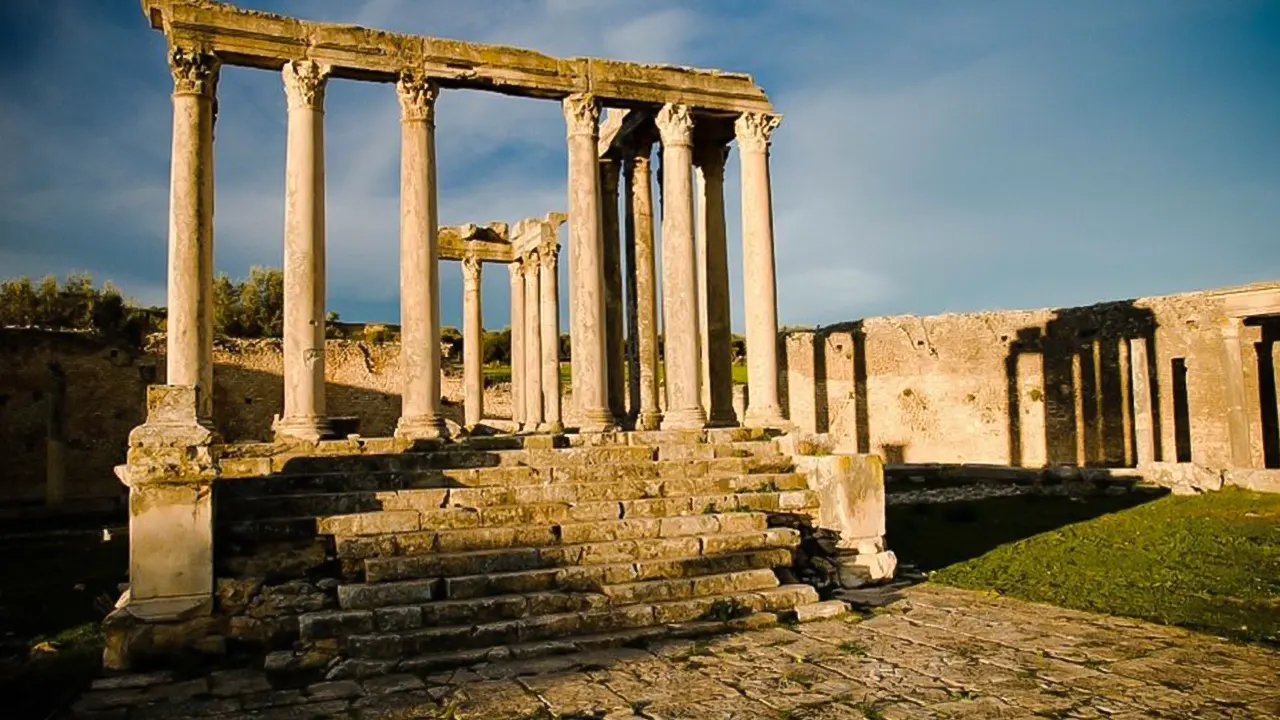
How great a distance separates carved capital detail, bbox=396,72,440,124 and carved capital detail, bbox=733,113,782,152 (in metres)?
5.19

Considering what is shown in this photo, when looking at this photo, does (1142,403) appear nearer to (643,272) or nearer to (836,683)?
(643,272)

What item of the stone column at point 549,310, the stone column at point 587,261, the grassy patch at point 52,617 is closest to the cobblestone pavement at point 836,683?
the grassy patch at point 52,617

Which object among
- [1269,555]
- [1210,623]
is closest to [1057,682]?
[1210,623]

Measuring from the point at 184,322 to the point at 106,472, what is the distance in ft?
48.4

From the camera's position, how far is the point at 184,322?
1146cm

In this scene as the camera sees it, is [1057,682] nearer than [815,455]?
Yes

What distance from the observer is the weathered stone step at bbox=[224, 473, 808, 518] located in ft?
30.5

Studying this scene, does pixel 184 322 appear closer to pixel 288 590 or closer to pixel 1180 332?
pixel 288 590

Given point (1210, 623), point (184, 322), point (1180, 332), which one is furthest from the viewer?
point (1180, 332)

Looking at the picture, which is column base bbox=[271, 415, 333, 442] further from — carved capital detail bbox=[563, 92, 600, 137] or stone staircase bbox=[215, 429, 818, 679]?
carved capital detail bbox=[563, 92, 600, 137]

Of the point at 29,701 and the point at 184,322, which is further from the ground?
the point at 184,322

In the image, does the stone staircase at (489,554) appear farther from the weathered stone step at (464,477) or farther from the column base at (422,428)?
the column base at (422,428)

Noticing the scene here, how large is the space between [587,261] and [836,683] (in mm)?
8570

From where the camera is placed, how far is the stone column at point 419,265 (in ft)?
40.9
